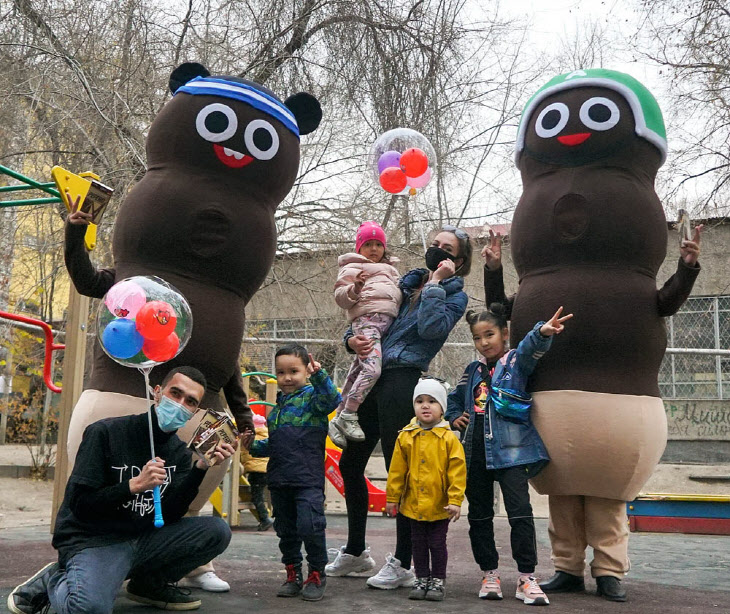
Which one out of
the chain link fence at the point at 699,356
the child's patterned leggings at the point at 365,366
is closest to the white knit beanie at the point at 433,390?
the child's patterned leggings at the point at 365,366

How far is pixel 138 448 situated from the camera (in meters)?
3.45

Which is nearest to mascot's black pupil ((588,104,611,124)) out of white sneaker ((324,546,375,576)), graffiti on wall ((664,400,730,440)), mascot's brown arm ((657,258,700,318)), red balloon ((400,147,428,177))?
mascot's brown arm ((657,258,700,318))

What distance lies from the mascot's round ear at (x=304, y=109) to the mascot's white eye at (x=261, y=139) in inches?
16.9

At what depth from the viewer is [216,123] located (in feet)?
13.6

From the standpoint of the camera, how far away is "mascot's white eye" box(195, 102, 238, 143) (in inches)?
163

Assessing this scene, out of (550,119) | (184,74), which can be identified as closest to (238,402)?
(184,74)

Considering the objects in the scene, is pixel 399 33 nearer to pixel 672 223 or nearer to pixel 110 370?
pixel 672 223

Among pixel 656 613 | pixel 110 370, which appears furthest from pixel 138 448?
pixel 656 613

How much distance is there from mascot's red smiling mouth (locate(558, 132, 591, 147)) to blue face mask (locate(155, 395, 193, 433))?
2.40 meters

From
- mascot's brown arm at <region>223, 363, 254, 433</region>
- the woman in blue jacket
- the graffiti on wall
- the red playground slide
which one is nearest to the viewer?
the woman in blue jacket

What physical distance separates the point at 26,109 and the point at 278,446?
6.86 meters

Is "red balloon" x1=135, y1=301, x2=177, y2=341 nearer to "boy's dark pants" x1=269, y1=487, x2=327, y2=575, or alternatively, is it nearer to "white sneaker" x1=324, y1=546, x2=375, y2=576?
"boy's dark pants" x1=269, y1=487, x2=327, y2=575

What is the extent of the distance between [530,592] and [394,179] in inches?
104

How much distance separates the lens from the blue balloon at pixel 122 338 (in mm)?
3387
